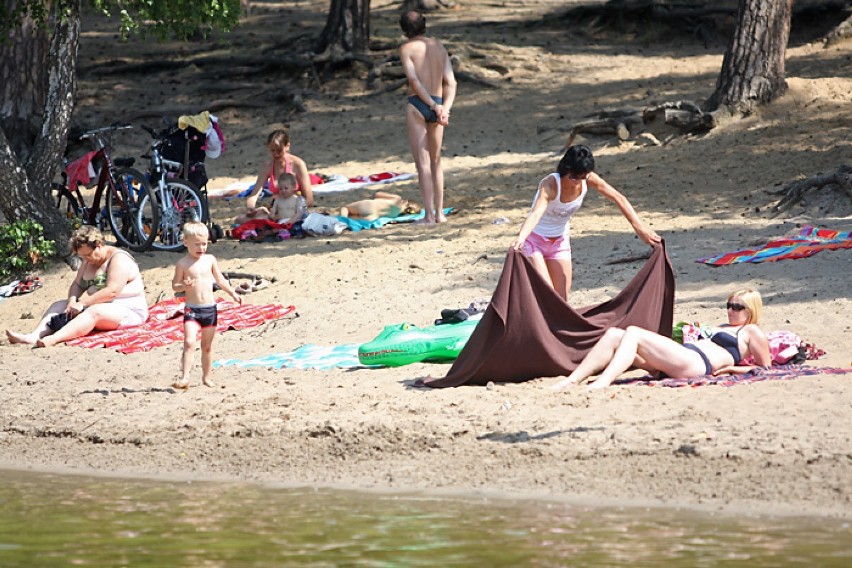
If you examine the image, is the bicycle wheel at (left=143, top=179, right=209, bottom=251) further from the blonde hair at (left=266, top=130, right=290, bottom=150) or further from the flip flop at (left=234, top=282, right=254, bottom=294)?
the flip flop at (left=234, top=282, right=254, bottom=294)

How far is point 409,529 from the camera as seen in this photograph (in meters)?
6.32

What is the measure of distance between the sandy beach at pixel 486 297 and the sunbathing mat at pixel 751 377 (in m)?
0.07

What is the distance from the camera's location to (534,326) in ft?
27.3

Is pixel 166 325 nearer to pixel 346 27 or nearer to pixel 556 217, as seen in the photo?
pixel 556 217

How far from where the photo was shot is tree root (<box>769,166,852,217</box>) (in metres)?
13.3

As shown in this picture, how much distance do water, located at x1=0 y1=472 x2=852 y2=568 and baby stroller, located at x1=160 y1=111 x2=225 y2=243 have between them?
6.71 metres

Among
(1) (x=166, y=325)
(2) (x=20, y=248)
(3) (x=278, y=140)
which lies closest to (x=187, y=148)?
(3) (x=278, y=140)

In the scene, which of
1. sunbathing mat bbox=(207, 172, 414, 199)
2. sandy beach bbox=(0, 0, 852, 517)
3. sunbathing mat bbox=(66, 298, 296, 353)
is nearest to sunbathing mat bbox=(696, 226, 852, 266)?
sandy beach bbox=(0, 0, 852, 517)

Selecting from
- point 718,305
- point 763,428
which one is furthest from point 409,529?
point 718,305

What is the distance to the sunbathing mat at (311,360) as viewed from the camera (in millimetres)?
9570

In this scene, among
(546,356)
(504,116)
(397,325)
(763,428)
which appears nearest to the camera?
(763,428)

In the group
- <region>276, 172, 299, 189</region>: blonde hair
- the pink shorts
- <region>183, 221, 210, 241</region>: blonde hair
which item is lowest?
<region>276, 172, 299, 189</region>: blonde hair

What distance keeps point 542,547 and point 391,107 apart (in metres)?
15.5

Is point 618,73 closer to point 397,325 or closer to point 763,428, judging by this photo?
point 397,325
